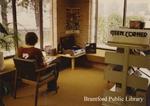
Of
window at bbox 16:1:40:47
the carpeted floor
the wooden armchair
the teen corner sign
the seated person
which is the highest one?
window at bbox 16:1:40:47

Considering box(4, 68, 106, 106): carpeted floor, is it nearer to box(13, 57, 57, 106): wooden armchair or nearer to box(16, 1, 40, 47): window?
box(13, 57, 57, 106): wooden armchair

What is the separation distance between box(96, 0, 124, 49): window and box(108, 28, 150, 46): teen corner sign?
2.37 m

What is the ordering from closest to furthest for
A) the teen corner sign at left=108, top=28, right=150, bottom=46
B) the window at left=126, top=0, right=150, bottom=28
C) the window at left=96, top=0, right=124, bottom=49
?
the teen corner sign at left=108, top=28, right=150, bottom=46
the window at left=126, top=0, right=150, bottom=28
the window at left=96, top=0, right=124, bottom=49

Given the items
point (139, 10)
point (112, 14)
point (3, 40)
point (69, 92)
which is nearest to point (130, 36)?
point (69, 92)

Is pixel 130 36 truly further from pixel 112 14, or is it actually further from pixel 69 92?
pixel 112 14

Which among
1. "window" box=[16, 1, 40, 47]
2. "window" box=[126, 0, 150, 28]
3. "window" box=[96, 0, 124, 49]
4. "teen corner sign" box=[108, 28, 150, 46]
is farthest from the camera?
"window" box=[96, 0, 124, 49]

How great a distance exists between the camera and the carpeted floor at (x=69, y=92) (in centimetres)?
359

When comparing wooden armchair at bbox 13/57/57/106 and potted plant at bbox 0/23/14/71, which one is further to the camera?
potted plant at bbox 0/23/14/71

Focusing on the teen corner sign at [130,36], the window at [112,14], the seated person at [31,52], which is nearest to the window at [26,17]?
the seated person at [31,52]

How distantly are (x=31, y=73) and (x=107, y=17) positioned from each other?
2.89 meters

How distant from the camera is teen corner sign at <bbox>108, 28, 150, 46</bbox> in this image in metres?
2.86

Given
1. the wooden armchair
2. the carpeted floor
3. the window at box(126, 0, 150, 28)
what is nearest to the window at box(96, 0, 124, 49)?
the window at box(126, 0, 150, 28)

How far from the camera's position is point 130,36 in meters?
2.94

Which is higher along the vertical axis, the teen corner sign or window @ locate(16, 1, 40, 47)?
→ window @ locate(16, 1, 40, 47)
